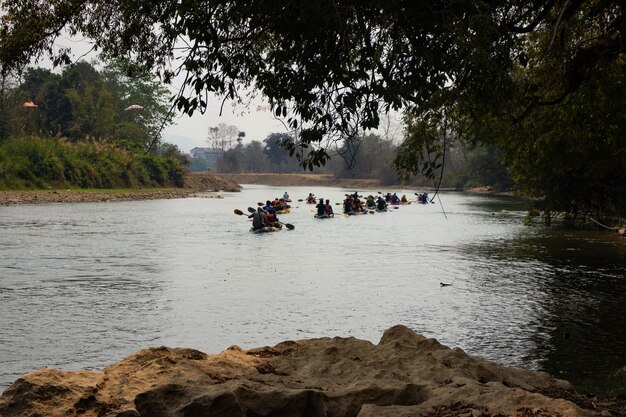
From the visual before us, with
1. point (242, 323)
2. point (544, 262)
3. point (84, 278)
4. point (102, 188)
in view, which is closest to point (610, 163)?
point (544, 262)

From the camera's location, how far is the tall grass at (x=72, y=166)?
61.1m

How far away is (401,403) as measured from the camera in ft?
23.1

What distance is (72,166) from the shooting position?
2675 inches

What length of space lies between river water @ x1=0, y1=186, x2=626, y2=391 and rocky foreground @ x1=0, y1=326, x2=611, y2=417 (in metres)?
2.81

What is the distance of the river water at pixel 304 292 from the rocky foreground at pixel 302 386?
9.21 ft

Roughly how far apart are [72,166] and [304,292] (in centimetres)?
5470

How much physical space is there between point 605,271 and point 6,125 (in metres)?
59.2

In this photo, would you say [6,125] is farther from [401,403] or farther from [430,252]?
[401,403]

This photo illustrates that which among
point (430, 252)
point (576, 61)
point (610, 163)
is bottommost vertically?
point (430, 252)

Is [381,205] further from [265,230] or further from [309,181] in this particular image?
[309,181]

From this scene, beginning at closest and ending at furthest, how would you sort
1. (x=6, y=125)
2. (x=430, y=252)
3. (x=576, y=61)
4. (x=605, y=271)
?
(x=576, y=61), (x=605, y=271), (x=430, y=252), (x=6, y=125)

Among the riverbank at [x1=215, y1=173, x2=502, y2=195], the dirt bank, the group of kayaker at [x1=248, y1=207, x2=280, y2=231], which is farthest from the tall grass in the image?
the dirt bank

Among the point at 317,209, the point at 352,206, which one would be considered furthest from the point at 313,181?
the point at 317,209

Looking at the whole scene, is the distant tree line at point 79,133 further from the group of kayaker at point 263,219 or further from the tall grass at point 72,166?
the group of kayaker at point 263,219
